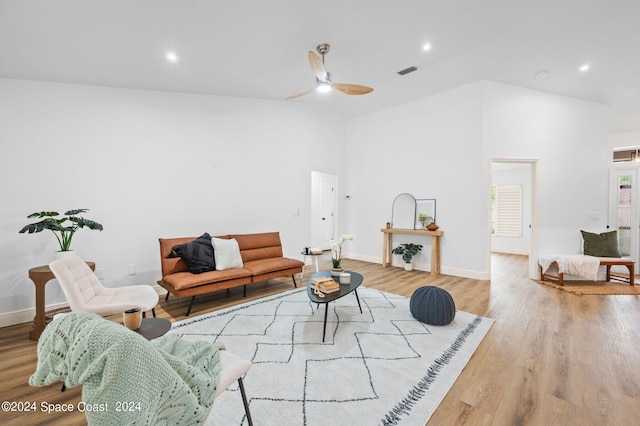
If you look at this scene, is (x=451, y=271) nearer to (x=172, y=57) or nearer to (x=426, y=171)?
(x=426, y=171)

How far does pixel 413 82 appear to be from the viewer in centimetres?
479

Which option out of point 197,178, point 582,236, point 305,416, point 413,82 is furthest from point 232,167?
point 582,236

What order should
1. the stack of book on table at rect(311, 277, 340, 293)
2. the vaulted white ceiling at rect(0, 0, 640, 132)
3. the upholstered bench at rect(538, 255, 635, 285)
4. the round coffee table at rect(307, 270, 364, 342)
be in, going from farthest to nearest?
the upholstered bench at rect(538, 255, 635, 285) → the stack of book on table at rect(311, 277, 340, 293) → the round coffee table at rect(307, 270, 364, 342) → the vaulted white ceiling at rect(0, 0, 640, 132)

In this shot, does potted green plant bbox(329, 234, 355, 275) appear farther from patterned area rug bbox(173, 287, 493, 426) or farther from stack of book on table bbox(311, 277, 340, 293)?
patterned area rug bbox(173, 287, 493, 426)

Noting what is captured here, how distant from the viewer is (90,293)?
266cm

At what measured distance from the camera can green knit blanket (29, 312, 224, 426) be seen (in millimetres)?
1043

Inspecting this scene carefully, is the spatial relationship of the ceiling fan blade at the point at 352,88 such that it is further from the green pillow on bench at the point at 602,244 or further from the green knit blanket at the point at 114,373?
the green pillow on bench at the point at 602,244

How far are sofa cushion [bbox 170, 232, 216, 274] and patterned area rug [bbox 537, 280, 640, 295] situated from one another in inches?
210

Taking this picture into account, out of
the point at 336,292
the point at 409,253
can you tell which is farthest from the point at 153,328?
the point at 409,253

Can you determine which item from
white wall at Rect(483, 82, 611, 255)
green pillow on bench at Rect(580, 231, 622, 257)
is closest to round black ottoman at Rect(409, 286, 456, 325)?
white wall at Rect(483, 82, 611, 255)

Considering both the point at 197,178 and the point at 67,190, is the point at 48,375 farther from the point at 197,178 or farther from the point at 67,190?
the point at 197,178

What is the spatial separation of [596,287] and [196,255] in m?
6.12

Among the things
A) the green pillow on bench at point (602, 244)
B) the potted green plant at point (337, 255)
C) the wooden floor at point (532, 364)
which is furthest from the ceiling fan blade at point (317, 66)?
the green pillow on bench at point (602, 244)

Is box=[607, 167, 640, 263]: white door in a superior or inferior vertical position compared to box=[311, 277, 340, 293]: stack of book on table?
superior
